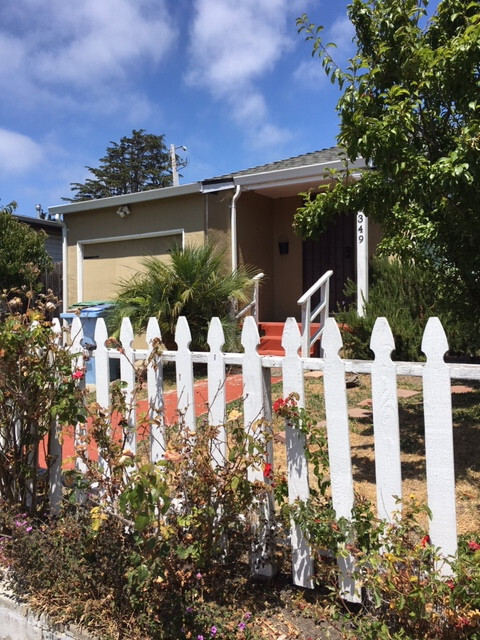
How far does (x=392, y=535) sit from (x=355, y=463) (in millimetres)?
1722

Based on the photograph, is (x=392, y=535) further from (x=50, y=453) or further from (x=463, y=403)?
(x=463, y=403)

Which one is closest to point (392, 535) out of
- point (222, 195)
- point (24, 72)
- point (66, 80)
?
point (222, 195)

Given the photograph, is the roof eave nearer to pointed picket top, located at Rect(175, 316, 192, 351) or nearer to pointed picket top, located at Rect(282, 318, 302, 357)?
pointed picket top, located at Rect(175, 316, 192, 351)

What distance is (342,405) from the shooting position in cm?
222

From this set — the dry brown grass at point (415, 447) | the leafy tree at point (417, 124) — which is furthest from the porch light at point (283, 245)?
the leafy tree at point (417, 124)

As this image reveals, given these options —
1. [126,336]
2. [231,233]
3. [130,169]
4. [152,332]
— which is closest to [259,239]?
[231,233]

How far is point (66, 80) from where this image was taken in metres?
14.2

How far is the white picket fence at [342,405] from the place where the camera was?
200 centimetres

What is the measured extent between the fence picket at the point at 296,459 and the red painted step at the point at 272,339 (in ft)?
19.5

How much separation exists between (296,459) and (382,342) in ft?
2.26

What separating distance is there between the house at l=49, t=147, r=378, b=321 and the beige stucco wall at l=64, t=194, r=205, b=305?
0.02 metres

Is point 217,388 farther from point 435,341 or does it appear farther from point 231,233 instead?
point 231,233

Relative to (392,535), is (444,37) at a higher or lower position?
higher

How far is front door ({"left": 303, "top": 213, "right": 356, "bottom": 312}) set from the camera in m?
10.3
